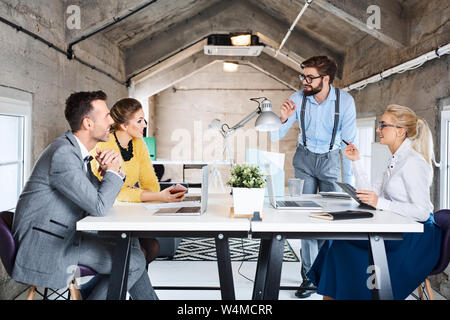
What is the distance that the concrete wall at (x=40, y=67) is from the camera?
10.4 ft

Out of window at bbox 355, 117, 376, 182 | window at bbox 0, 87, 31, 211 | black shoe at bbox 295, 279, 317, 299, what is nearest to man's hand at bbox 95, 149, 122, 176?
window at bbox 0, 87, 31, 211

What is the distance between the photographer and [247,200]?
184 centimetres

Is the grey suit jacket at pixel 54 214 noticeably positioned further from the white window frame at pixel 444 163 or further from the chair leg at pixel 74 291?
the white window frame at pixel 444 163

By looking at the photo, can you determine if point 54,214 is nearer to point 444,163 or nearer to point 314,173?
point 314,173

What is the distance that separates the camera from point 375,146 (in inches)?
200

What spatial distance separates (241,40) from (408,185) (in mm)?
4980

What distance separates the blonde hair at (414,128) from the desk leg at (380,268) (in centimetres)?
86

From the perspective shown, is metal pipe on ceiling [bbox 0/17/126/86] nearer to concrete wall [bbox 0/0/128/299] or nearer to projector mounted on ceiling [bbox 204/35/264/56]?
concrete wall [bbox 0/0/128/299]

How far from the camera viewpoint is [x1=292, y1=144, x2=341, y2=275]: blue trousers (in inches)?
Result: 123

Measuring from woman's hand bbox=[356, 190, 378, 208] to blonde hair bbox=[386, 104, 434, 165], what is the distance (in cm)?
50

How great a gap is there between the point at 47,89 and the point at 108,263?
254 centimetres

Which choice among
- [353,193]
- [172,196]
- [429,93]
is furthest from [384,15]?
[172,196]

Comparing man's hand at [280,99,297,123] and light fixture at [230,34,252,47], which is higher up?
light fixture at [230,34,252,47]
